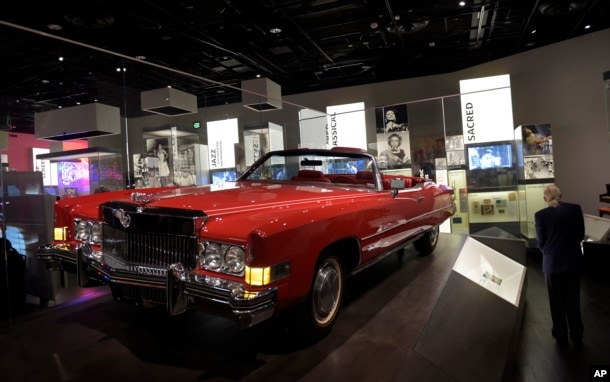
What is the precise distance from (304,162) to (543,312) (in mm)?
3046

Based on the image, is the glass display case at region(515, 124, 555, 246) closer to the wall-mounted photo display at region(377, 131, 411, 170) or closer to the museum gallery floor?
the wall-mounted photo display at region(377, 131, 411, 170)

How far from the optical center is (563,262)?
338cm

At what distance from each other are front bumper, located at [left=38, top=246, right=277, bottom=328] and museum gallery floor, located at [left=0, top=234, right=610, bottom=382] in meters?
0.47

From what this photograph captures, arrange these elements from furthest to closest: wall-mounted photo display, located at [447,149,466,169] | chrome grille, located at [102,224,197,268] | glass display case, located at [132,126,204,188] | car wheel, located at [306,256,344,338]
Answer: wall-mounted photo display, located at [447,149,466,169], glass display case, located at [132,126,204,188], car wheel, located at [306,256,344,338], chrome grille, located at [102,224,197,268]

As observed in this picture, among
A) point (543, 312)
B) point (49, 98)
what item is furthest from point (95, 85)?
point (543, 312)

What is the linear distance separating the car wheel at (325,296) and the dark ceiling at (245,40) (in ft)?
12.1

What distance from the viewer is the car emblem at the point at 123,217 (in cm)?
254

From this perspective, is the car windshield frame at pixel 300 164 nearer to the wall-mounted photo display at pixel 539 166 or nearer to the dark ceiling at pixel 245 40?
the dark ceiling at pixel 245 40

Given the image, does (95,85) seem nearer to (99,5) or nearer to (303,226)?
(99,5)

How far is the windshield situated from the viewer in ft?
13.4

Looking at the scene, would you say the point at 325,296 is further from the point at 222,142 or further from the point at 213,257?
the point at 222,142

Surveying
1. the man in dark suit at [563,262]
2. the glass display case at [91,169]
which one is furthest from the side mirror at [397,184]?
the glass display case at [91,169]

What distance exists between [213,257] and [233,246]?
0.17m
